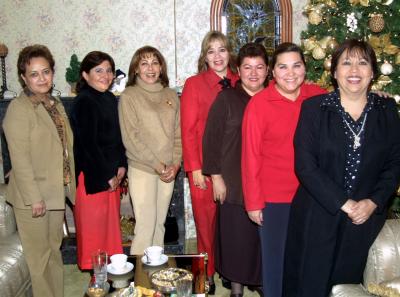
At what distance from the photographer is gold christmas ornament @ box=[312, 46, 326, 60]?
130 inches

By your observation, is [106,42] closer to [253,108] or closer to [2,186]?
[2,186]

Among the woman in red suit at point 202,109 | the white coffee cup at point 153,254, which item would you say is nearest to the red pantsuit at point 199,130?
the woman in red suit at point 202,109

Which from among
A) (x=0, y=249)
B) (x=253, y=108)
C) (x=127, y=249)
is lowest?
(x=127, y=249)

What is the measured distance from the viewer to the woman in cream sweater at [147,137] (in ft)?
9.20

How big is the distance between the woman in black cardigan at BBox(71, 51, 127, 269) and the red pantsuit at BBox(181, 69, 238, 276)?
0.44 metres

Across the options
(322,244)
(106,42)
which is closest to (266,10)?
(106,42)

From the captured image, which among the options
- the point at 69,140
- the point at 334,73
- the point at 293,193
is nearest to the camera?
the point at 334,73

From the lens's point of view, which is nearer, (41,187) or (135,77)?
(41,187)

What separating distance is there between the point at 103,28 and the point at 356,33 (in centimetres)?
208

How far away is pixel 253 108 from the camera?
2293mm

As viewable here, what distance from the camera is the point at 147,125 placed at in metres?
2.82

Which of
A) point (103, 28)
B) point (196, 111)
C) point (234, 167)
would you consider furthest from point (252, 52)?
point (103, 28)

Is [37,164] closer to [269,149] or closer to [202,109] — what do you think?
[202,109]

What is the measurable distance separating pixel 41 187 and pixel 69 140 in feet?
1.08
